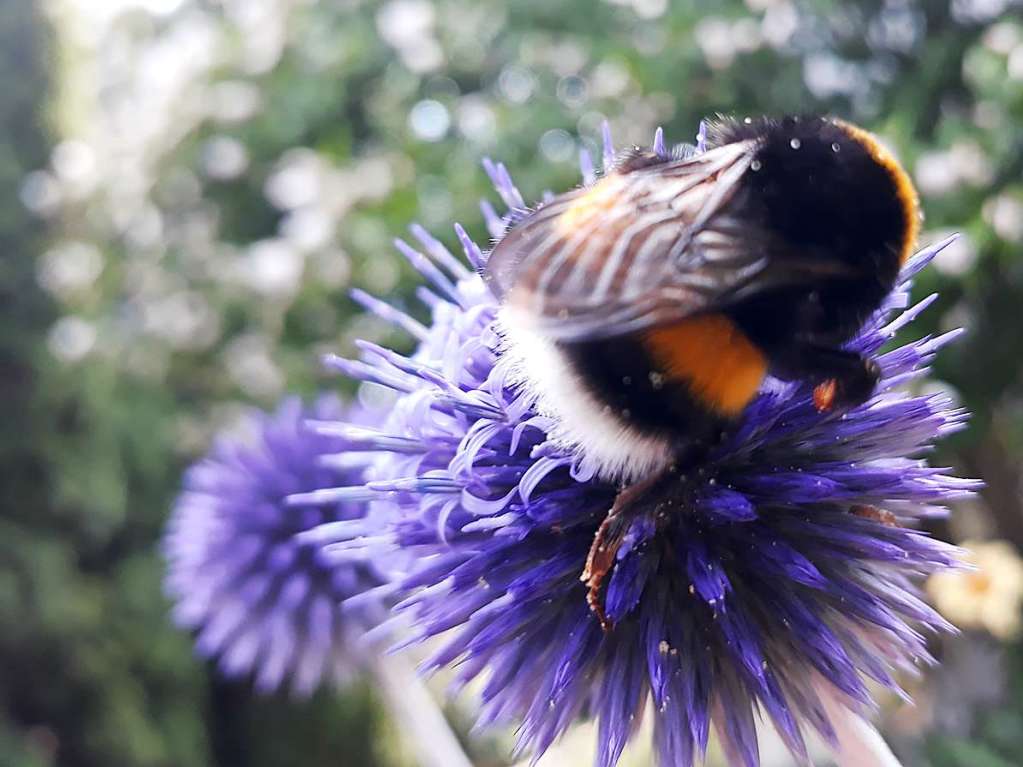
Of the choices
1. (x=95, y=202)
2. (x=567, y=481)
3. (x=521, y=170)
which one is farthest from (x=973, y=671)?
(x=95, y=202)

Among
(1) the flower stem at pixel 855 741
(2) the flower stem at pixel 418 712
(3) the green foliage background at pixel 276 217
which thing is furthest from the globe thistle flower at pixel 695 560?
(3) the green foliage background at pixel 276 217

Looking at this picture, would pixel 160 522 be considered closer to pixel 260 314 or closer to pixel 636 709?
pixel 260 314

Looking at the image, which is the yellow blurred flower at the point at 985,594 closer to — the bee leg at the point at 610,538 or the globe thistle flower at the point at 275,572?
the globe thistle flower at the point at 275,572

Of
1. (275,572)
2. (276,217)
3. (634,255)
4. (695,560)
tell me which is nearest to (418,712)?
(275,572)

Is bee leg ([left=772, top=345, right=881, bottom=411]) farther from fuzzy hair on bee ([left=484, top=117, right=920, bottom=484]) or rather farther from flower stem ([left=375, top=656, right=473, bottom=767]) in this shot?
flower stem ([left=375, top=656, right=473, bottom=767])

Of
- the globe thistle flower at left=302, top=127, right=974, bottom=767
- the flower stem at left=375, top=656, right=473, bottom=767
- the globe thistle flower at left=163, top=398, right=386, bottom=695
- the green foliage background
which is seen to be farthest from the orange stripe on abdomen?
the green foliage background

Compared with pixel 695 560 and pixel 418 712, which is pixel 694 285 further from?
pixel 418 712
